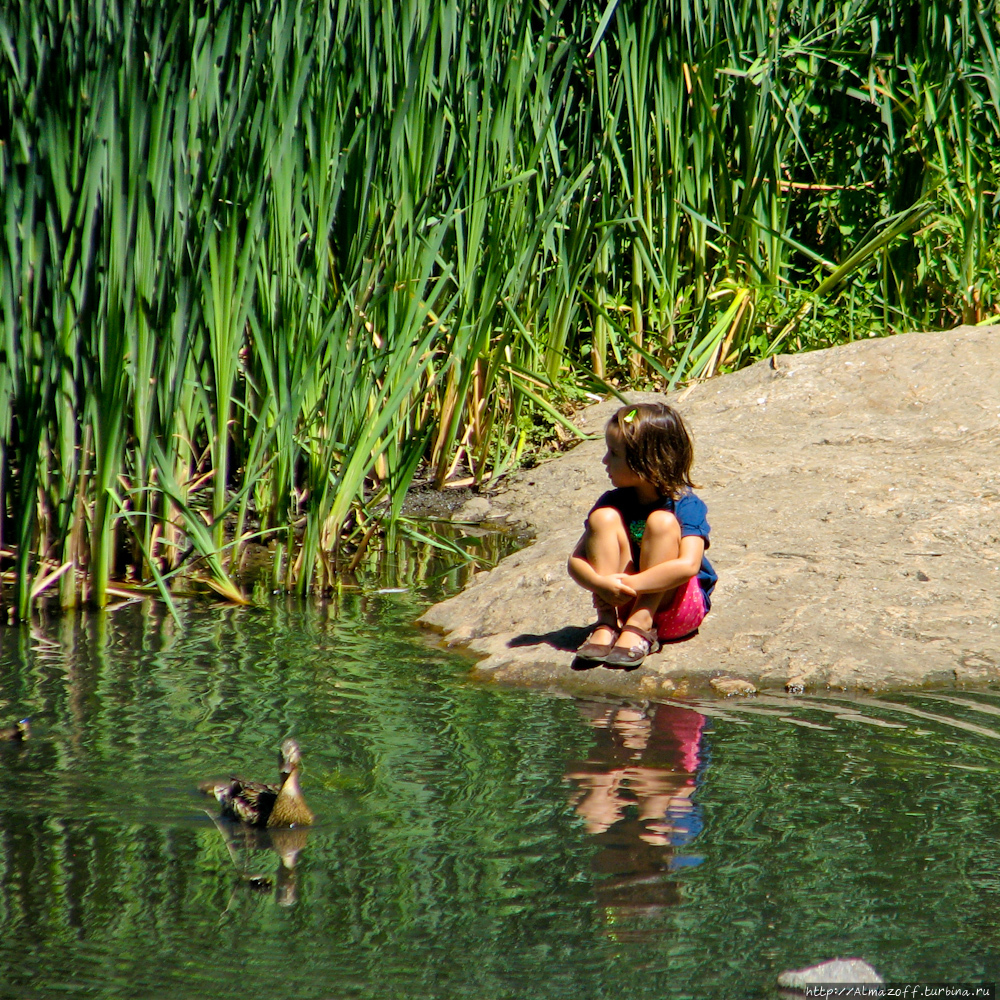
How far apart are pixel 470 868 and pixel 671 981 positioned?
0.44m

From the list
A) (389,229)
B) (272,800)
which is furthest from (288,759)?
(389,229)

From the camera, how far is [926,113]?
559 cm

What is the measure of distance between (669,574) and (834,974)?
1506 millimetres

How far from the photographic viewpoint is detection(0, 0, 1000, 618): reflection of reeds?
3250mm

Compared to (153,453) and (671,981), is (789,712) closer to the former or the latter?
(671,981)

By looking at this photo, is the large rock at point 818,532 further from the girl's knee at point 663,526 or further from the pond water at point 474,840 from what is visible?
the girl's knee at point 663,526

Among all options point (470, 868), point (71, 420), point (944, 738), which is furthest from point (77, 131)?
point (944, 738)


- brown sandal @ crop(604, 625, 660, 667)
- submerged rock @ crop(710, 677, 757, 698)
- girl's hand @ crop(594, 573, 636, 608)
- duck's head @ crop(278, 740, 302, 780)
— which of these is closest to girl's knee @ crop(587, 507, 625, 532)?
girl's hand @ crop(594, 573, 636, 608)

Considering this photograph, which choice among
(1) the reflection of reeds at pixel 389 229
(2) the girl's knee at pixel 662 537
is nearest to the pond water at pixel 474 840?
(2) the girl's knee at pixel 662 537

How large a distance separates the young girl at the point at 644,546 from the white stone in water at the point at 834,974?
140 cm

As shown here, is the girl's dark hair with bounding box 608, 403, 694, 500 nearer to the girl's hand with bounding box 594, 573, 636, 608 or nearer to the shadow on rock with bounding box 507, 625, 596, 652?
the girl's hand with bounding box 594, 573, 636, 608

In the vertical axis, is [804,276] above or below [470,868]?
above

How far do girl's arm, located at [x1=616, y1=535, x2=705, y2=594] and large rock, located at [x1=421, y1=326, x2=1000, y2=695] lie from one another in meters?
0.19

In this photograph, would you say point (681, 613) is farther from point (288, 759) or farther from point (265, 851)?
point (265, 851)
